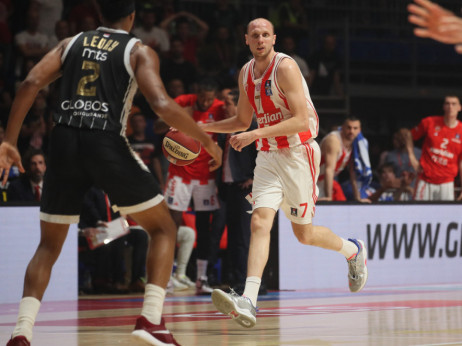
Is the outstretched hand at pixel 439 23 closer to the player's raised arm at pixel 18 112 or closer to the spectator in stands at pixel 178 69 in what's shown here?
the player's raised arm at pixel 18 112

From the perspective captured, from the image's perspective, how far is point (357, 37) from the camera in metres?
20.1

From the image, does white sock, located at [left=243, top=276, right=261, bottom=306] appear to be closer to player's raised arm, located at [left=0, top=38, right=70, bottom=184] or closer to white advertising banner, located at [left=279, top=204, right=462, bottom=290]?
player's raised arm, located at [left=0, top=38, right=70, bottom=184]

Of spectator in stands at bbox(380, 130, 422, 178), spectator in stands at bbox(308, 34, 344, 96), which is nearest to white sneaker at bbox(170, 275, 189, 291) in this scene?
spectator in stands at bbox(380, 130, 422, 178)

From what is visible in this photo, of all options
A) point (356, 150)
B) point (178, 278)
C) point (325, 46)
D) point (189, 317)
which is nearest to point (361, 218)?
point (356, 150)

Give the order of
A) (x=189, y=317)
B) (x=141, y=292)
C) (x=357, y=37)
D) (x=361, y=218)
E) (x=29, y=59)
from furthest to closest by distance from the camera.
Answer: (x=357, y=37), (x=29, y=59), (x=361, y=218), (x=141, y=292), (x=189, y=317)

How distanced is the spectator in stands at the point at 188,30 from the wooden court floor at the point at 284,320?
6529 mm

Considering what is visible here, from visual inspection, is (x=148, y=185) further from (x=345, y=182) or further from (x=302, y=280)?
(x=345, y=182)

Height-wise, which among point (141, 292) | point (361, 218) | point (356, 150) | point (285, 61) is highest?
point (285, 61)

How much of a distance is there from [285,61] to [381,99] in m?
13.0

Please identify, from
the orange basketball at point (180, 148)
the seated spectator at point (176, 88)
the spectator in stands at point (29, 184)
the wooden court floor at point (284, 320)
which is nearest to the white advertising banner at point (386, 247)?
the wooden court floor at point (284, 320)

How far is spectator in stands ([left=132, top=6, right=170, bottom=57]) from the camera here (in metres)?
15.5

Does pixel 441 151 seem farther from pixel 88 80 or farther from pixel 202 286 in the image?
pixel 88 80

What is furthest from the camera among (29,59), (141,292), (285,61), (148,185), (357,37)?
(357,37)

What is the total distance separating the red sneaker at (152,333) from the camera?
5.13 metres
